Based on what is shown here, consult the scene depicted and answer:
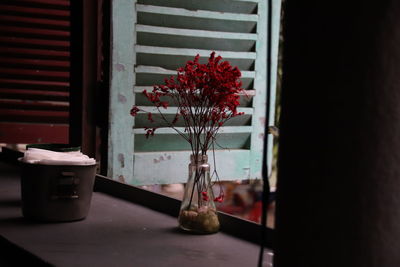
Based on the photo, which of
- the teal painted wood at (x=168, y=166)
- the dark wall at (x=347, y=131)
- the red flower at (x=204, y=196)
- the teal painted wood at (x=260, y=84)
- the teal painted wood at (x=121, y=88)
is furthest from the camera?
the teal painted wood at (x=260, y=84)

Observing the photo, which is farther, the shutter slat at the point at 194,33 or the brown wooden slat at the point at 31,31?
the brown wooden slat at the point at 31,31

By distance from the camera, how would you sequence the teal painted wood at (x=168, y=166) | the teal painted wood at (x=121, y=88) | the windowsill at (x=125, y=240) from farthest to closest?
the teal painted wood at (x=168, y=166) → the teal painted wood at (x=121, y=88) → the windowsill at (x=125, y=240)

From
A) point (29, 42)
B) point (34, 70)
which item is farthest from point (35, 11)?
point (34, 70)

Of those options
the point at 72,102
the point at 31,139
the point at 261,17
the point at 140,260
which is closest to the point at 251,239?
the point at 140,260

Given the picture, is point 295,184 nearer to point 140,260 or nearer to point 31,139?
point 140,260

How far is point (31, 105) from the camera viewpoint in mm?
2891

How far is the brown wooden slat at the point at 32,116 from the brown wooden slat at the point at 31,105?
0.02m

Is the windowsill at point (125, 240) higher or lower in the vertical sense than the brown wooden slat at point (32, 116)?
lower

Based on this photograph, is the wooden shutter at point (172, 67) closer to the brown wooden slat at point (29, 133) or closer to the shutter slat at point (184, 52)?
the shutter slat at point (184, 52)

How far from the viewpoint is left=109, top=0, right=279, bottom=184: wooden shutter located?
2.36 meters

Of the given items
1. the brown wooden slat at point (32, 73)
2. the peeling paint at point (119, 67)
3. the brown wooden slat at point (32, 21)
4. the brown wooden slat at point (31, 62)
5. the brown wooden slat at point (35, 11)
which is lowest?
the brown wooden slat at point (32, 73)

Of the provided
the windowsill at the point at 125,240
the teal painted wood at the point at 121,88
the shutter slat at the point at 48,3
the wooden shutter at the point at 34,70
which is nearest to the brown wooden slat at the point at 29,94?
the wooden shutter at the point at 34,70

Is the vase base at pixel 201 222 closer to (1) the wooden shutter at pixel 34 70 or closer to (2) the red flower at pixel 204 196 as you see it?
(2) the red flower at pixel 204 196

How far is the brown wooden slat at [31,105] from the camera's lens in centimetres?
288
